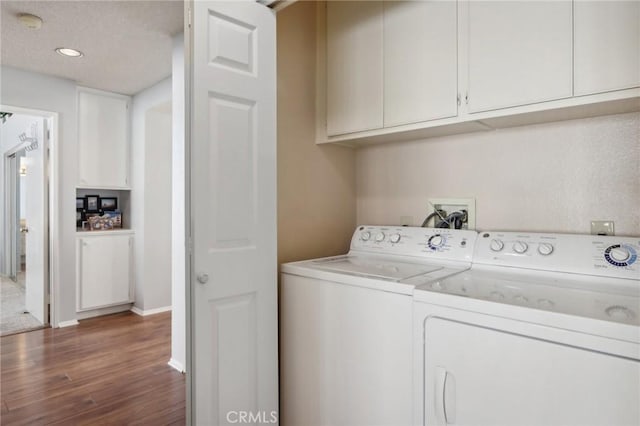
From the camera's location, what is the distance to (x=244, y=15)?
1.52m

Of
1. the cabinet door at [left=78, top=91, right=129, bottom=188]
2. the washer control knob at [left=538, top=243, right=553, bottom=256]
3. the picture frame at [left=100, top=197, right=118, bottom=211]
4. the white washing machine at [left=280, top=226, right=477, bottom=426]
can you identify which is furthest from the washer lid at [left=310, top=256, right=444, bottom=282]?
the picture frame at [left=100, top=197, right=118, bottom=211]

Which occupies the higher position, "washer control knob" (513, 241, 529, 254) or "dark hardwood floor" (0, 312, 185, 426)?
"washer control knob" (513, 241, 529, 254)

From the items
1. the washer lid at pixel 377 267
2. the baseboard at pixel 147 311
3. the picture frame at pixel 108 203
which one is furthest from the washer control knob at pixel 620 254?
the picture frame at pixel 108 203

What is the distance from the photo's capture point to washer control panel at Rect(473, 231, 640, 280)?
133cm

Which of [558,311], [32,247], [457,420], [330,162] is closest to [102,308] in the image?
[32,247]

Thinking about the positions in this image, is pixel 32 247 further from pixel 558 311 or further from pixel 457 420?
pixel 558 311

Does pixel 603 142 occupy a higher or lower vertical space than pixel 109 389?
higher

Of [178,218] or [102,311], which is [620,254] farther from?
[102,311]

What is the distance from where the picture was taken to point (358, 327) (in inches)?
57.8

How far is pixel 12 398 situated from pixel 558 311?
9.77 ft

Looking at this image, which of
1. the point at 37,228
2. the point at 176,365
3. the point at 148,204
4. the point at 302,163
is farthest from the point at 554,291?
the point at 37,228

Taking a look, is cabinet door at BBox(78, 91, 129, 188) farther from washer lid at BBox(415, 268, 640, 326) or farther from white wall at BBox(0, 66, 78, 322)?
washer lid at BBox(415, 268, 640, 326)

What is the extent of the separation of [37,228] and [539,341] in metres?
4.50

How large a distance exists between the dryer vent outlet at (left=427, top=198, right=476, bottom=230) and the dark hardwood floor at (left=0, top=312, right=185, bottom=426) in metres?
1.83
